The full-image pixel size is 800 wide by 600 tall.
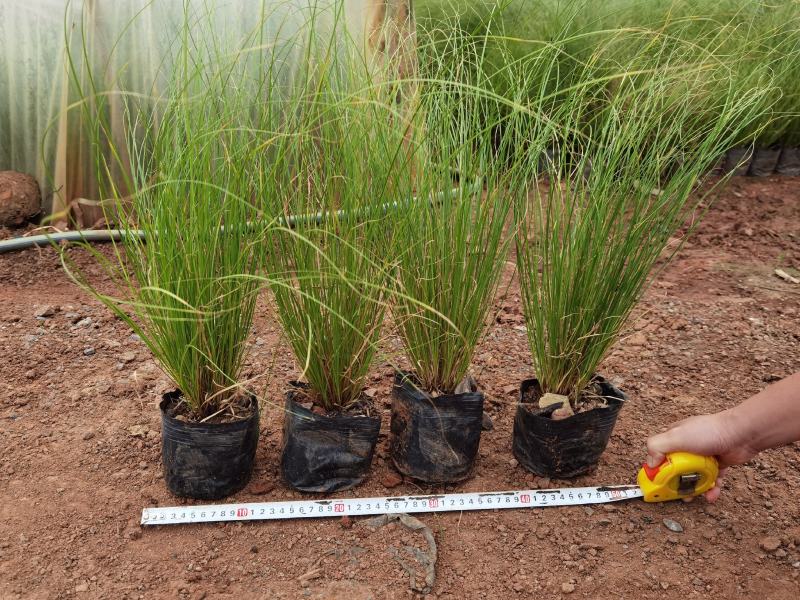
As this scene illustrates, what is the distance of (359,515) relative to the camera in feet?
5.27

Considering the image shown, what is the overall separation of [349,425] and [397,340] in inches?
26.9

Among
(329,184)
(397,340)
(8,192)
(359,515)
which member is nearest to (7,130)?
(8,192)

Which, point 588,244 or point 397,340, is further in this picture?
point 397,340

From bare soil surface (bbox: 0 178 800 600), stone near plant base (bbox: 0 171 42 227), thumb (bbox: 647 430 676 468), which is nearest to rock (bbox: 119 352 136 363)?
bare soil surface (bbox: 0 178 800 600)

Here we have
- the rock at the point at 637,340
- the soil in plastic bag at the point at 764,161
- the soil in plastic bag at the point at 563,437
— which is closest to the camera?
the soil in plastic bag at the point at 563,437

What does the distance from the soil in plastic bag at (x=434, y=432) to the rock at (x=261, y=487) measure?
11.4 inches

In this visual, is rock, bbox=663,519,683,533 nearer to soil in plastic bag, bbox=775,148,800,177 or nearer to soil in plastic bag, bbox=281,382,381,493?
soil in plastic bag, bbox=281,382,381,493

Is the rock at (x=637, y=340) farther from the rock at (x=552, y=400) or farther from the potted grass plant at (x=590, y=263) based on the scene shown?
the rock at (x=552, y=400)

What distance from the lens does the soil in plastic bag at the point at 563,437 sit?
167 cm

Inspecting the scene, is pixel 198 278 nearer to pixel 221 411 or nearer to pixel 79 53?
pixel 221 411

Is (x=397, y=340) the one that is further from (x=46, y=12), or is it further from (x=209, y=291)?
(x=46, y=12)

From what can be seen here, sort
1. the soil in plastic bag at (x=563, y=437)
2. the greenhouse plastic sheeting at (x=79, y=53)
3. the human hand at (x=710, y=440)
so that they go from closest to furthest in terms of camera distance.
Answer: the human hand at (x=710, y=440)
the soil in plastic bag at (x=563, y=437)
the greenhouse plastic sheeting at (x=79, y=53)

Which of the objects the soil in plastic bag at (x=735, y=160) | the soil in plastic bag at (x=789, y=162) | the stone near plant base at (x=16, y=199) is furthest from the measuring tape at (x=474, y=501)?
the soil in plastic bag at (x=789, y=162)

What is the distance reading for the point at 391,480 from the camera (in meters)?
1.71
